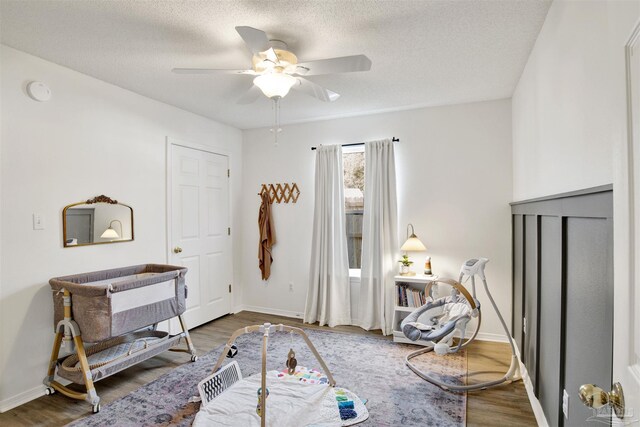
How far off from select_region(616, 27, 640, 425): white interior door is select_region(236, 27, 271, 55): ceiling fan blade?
1.57 m

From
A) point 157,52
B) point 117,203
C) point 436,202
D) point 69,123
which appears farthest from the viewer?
point 436,202

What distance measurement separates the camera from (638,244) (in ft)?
2.07

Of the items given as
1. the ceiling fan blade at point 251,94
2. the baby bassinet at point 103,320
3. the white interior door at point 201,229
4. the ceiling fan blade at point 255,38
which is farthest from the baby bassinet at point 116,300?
the ceiling fan blade at point 255,38

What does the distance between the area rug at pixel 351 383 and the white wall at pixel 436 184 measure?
1.00 m

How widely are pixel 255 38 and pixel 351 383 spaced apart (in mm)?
2594

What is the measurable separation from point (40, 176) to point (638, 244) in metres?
3.42

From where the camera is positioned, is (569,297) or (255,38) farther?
(255,38)

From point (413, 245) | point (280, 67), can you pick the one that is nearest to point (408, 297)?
point (413, 245)

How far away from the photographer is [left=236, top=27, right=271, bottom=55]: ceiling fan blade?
5.61ft

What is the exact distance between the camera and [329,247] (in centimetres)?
420

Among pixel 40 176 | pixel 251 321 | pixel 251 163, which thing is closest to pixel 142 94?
pixel 40 176

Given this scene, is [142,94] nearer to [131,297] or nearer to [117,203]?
[117,203]

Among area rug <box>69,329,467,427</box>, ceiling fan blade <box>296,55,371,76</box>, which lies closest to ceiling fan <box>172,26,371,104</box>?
ceiling fan blade <box>296,55,371,76</box>

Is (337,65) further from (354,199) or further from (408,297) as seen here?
(408,297)
